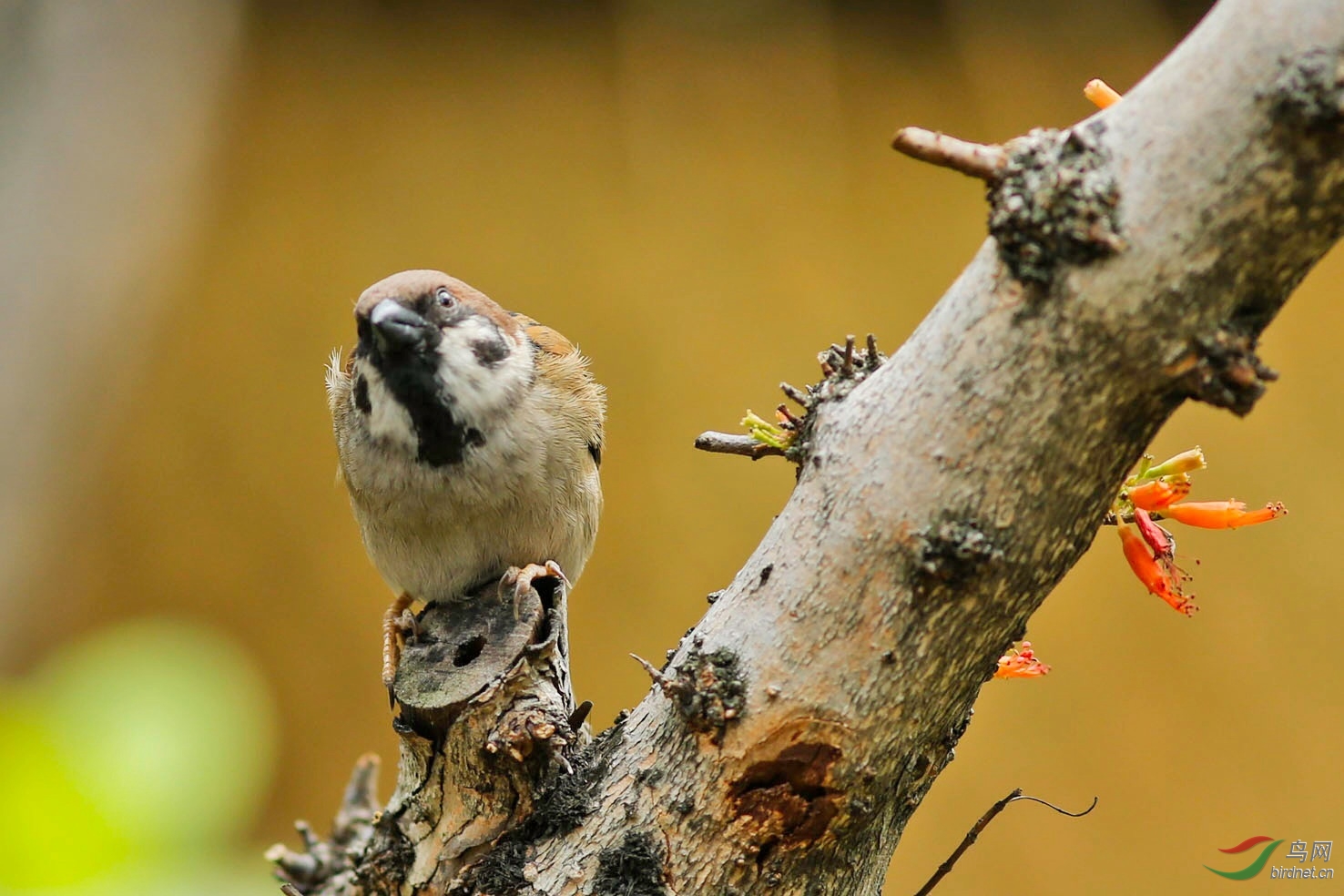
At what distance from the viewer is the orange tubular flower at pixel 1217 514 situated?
6.25 feet

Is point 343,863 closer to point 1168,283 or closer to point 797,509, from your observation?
point 797,509

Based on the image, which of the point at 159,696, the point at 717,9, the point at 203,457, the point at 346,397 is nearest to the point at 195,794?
the point at 159,696

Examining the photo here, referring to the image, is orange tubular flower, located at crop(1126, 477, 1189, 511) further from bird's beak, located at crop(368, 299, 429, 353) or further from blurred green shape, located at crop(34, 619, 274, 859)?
blurred green shape, located at crop(34, 619, 274, 859)

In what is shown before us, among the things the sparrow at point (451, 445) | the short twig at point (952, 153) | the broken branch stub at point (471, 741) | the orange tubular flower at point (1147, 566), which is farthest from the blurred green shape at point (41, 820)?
the orange tubular flower at point (1147, 566)

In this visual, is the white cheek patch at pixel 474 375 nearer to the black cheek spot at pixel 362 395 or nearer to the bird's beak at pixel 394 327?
the bird's beak at pixel 394 327

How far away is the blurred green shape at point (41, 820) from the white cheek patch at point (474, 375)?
1.03 meters

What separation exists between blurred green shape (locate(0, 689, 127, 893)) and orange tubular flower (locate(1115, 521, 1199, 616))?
1.74m

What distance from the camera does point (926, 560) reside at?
154 centimetres

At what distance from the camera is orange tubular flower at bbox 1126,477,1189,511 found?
6.11ft

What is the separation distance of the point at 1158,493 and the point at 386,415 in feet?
5.25

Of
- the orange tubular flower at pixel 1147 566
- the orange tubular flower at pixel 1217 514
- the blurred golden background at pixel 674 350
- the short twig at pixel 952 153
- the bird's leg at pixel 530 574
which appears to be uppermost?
the blurred golden background at pixel 674 350

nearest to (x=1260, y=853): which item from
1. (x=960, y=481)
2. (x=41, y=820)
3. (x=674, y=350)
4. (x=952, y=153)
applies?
(x=674, y=350)

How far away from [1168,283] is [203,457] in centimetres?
547

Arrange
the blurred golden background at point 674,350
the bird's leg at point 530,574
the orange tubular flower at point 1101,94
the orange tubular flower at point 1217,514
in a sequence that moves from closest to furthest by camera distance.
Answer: the orange tubular flower at point 1101,94
the orange tubular flower at point 1217,514
the bird's leg at point 530,574
the blurred golden background at point 674,350
